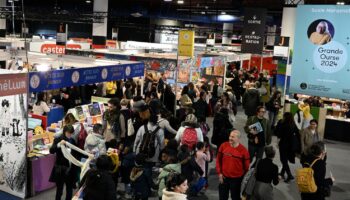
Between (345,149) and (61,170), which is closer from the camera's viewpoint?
(61,170)

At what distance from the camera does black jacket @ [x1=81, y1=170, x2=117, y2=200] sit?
13.3 ft

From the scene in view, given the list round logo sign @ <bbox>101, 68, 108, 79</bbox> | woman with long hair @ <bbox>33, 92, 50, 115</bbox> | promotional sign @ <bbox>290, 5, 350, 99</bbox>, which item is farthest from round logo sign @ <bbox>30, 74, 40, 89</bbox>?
promotional sign @ <bbox>290, 5, 350, 99</bbox>

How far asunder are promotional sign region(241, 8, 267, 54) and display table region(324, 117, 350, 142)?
4.07 meters

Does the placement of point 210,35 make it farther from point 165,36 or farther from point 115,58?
point 115,58

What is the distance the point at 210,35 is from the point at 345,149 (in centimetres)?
1577

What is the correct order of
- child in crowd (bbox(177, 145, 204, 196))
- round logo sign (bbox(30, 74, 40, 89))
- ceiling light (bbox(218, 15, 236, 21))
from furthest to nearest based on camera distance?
ceiling light (bbox(218, 15, 236, 21)) < round logo sign (bbox(30, 74, 40, 89)) < child in crowd (bbox(177, 145, 204, 196))

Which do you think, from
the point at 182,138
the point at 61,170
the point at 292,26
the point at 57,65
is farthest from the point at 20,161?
the point at 292,26

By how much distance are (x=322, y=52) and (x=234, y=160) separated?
183 inches

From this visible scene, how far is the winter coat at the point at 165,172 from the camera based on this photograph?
4.78 meters

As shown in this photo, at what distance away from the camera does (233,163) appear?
5.36m

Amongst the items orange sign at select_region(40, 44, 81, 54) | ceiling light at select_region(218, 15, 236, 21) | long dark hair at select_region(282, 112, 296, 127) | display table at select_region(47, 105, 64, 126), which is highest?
ceiling light at select_region(218, 15, 236, 21)

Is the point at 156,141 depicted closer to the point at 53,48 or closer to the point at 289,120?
the point at 289,120

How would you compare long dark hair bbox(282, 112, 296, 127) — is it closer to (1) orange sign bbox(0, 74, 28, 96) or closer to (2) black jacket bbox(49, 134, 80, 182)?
(2) black jacket bbox(49, 134, 80, 182)

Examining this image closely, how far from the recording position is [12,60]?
12.2m
